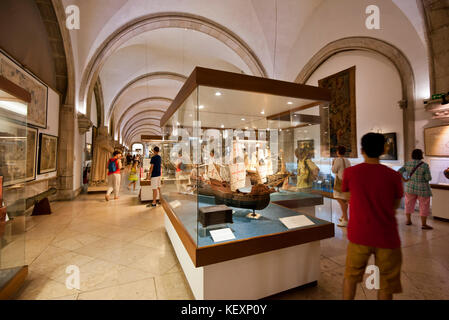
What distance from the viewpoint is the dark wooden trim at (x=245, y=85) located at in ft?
6.05

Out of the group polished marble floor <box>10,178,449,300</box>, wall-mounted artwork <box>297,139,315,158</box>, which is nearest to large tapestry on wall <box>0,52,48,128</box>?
polished marble floor <box>10,178,449,300</box>

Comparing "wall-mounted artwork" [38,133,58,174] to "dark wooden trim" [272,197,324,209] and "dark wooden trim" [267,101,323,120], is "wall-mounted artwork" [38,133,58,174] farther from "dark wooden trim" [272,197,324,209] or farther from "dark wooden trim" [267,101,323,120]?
"dark wooden trim" [272,197,324,209]

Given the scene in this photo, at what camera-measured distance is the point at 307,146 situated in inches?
123

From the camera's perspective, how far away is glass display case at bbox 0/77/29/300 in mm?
2189

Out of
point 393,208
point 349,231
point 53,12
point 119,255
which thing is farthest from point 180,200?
point 53,12

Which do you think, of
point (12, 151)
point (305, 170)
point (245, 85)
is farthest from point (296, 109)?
point (12, 151)

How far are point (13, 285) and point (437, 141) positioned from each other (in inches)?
325

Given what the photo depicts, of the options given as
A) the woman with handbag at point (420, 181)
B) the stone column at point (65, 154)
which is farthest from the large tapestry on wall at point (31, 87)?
the woman with handbag at point (420, 181)

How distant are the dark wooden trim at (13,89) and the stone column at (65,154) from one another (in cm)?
530

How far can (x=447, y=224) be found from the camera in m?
4.45

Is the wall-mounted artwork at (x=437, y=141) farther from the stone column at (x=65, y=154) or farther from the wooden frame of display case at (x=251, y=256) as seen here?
the stone column at (x=65, y=154)

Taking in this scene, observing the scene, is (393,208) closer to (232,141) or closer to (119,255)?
(232,141)

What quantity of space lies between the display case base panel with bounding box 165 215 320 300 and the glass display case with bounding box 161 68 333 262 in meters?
0.24

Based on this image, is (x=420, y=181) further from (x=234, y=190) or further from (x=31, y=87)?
(x=31, y=87)
